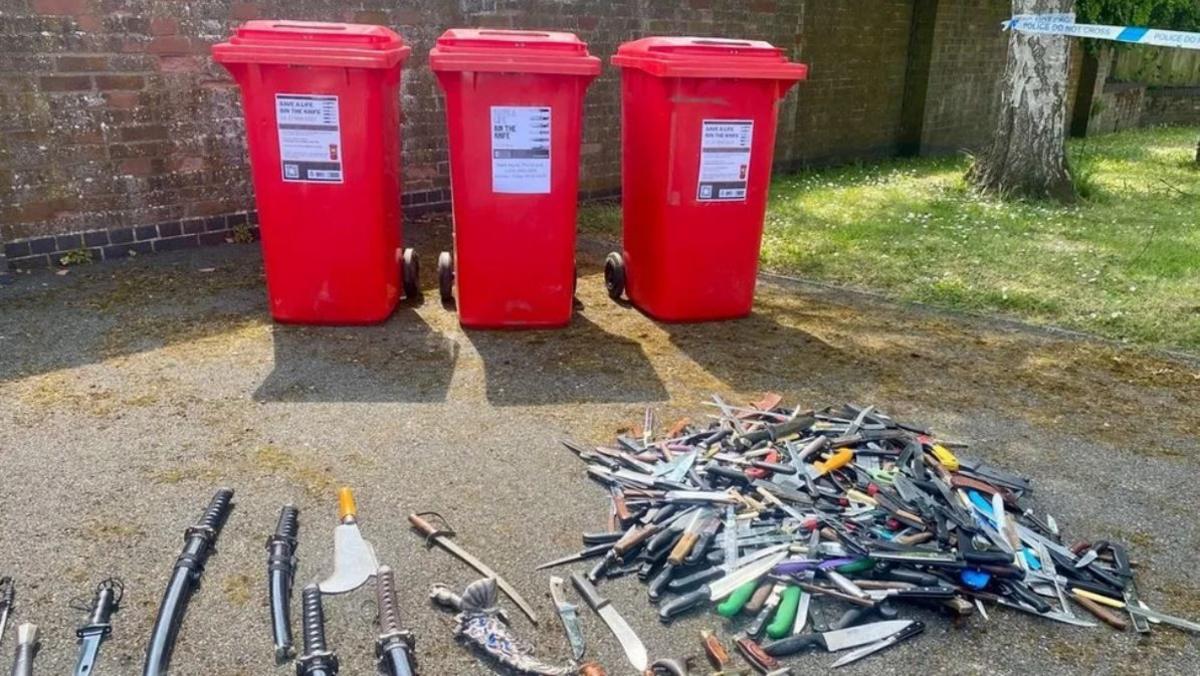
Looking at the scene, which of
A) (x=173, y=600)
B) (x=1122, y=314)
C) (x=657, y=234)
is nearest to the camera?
(x=173, y=600)

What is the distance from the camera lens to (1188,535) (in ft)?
10.4

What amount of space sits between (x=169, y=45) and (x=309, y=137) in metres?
2.24

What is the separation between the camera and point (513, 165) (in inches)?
186

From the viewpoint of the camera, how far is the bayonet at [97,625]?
2336mm

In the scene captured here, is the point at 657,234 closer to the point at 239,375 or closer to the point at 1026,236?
the point at 239,375

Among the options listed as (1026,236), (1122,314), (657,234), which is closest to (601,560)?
(657,234)

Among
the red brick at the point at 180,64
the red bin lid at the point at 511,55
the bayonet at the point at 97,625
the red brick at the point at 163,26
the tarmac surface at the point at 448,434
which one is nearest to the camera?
the bayonet at the point at 97,625

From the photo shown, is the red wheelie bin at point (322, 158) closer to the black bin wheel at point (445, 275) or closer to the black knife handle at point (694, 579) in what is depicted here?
the black bin wheel at point (445, 275)

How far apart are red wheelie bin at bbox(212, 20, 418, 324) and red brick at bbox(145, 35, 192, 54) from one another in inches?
63.2

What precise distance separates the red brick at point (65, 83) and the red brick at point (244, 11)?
110cm

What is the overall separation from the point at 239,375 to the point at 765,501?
2.70 meters

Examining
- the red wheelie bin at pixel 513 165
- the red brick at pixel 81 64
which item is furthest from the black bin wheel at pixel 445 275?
the red brick at pixel 81 64

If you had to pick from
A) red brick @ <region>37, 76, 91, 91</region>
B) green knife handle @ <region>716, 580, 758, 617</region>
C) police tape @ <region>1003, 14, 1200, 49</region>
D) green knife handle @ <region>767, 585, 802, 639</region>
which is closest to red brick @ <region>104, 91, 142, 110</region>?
red brick @ <region>37, 76, 91, 91</region>

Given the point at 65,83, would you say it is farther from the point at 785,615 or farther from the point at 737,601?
the point at 785,615
